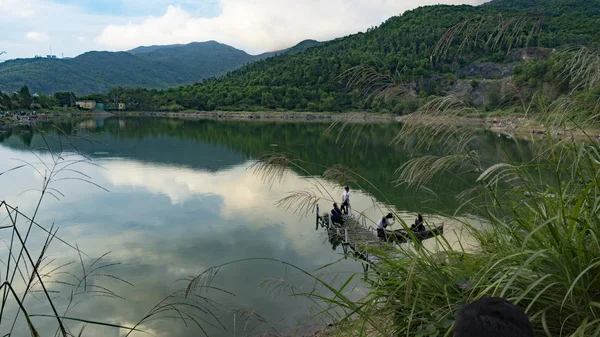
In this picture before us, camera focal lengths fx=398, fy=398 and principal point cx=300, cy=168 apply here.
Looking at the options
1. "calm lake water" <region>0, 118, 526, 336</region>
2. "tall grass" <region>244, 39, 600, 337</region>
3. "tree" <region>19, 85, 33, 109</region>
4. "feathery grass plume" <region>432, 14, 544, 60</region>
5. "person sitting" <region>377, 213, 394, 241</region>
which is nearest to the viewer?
"tall grass" <region>244, 39, 600, 337</region>

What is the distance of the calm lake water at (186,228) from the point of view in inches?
349

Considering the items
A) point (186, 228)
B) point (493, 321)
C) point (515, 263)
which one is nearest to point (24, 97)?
point (186, 228)

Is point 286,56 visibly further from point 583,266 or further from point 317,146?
point 583,266

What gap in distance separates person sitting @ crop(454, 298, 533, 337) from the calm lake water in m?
1.52

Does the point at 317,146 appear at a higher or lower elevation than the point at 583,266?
lower

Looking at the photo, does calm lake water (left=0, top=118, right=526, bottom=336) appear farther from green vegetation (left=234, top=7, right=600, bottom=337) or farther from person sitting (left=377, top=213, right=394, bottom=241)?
green vegetation (left=234, top=7, right=600, bottom=337)

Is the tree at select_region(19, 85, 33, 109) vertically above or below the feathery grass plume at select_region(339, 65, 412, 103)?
above

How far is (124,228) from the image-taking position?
15.9 meters

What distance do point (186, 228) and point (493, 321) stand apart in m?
15.7

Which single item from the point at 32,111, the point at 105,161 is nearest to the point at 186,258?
the point at 105,161

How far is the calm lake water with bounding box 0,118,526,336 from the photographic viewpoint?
8867 mm

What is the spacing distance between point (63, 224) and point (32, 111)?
235 feet

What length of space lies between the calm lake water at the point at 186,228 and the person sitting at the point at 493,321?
1.52 m

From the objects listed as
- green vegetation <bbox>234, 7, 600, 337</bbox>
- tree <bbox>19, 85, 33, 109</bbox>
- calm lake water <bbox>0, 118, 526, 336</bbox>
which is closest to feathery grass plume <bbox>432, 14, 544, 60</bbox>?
green vegetation <bbox>234, 7, 600, 337</bbox>
